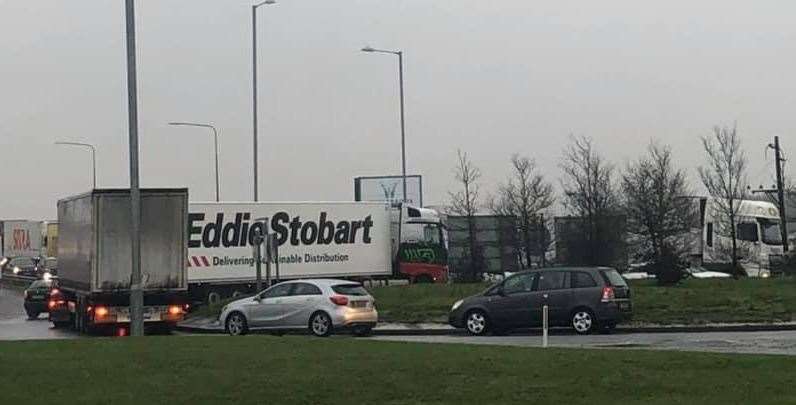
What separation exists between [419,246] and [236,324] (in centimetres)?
1819

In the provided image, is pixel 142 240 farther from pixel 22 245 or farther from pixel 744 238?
pixel 22 245

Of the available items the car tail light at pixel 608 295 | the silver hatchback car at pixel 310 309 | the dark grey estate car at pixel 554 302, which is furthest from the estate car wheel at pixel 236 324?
the car tail light at pixel 608 295

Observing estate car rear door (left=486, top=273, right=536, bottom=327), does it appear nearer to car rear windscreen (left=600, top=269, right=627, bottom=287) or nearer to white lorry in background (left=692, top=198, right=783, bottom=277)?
car rear windscreen (left=600, top=269, right=627, bottom=287)

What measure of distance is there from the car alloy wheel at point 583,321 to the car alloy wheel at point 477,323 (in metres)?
2.09

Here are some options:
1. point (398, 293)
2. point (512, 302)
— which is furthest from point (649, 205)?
point (512, 302)

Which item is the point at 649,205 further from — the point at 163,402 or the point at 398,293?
the point at 163,402

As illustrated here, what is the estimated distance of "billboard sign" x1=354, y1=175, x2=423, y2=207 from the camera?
69.1 m

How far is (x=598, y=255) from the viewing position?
47.8 metres

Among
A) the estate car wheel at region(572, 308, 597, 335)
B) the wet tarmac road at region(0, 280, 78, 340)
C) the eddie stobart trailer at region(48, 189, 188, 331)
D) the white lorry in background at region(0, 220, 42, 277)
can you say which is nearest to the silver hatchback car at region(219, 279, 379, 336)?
the eddie stobart trailer at region(48, 189, 188, 331)

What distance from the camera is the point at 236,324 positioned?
1078 inches

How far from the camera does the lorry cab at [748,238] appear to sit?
4566 cm

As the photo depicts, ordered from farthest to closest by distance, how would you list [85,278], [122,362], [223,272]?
[223,272] < [85,278] < [122,362]

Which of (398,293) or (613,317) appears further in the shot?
(398,293)

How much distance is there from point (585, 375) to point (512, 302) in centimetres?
1398
